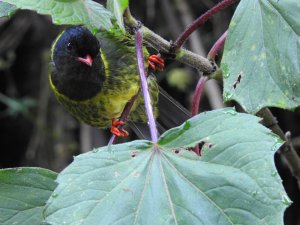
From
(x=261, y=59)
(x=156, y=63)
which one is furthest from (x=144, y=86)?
(x=156, y=63)

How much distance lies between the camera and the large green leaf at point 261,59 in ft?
3.76

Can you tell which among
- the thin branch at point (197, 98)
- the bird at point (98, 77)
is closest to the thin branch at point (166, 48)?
the thin branch at point (197, 98)

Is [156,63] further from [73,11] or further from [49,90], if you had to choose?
[49,90]

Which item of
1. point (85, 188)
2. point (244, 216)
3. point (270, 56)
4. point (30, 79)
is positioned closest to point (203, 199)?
point (244, 216)

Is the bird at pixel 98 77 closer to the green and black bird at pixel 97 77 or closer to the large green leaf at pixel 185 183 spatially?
the green and black bird at pixel 97 77

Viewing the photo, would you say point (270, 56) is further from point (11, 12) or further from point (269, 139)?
point (11, 12)

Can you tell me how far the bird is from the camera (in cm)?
211

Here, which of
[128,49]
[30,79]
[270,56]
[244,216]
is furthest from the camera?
[30,79]

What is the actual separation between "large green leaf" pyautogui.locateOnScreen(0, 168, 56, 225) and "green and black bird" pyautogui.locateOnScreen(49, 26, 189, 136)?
92 centimetres

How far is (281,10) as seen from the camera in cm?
119

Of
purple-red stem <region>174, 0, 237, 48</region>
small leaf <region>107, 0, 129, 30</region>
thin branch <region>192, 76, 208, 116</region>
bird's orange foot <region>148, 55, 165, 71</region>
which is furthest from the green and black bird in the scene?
small leaf <region>107, 0, 129, 30</region>

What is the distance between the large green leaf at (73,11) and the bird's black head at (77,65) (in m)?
0.95

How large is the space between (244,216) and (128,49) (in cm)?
131

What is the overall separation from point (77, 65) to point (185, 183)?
1.35 meters
